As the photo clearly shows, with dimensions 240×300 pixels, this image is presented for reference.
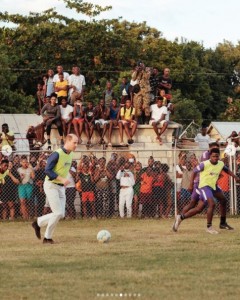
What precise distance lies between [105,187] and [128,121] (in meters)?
3.21

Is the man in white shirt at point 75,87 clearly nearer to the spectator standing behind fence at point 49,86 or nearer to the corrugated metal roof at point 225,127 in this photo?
the spectator standing behind fence at point 49,86

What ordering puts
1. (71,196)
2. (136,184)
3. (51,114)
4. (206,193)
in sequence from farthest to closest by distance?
(51,114)
(136,184)
(71,196)
(206,193)

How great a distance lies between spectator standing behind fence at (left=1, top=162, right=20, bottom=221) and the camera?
2611cm

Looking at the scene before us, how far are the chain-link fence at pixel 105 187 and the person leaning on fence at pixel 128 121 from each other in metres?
2.15

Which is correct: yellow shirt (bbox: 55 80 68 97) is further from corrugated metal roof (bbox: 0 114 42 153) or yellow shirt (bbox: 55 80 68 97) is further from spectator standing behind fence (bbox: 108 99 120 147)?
corrugated metal roof (bbox: 0 114 42 153)

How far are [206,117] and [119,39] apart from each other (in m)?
13.8

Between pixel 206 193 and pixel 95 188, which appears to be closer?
pixel 206 193

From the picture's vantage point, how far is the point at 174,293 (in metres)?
12.5

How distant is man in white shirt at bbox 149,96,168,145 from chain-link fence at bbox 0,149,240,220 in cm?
226

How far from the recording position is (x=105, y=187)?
26.6 metres

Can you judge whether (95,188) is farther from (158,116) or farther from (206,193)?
(206,193)

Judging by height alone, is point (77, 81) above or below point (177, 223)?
above

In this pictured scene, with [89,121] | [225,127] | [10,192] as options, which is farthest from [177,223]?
[225,127]

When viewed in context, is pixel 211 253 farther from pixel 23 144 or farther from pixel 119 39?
pixel 119 39
